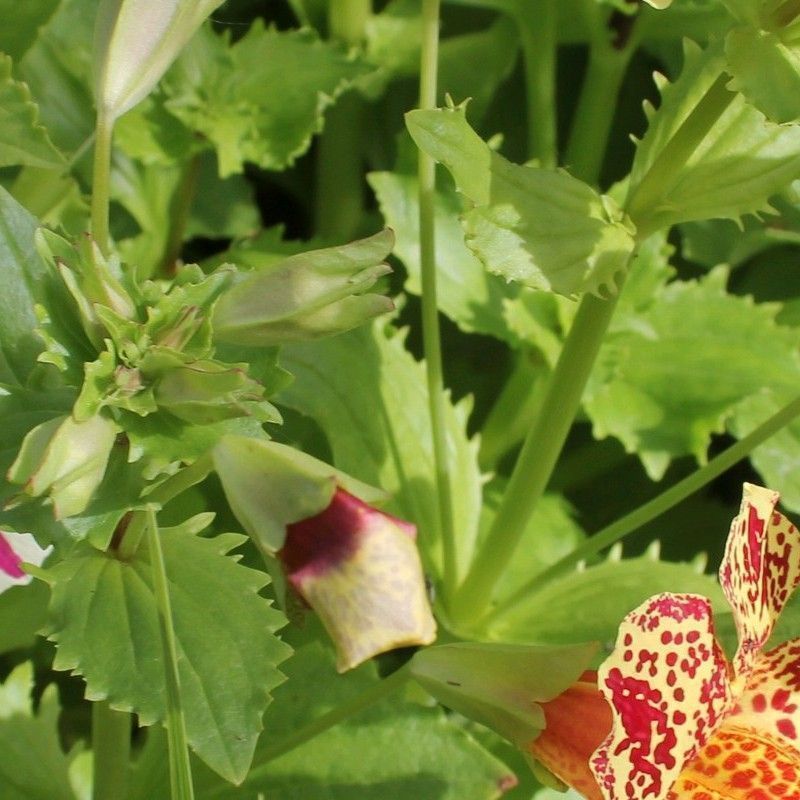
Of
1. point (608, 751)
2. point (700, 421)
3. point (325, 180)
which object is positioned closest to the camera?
point (608, 751)

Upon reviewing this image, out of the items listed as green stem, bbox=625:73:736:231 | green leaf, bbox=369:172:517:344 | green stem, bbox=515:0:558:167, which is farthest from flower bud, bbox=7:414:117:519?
green stem, bbox=515:0:558:167

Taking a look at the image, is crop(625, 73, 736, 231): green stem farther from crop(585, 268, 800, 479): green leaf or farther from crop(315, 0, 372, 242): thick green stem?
crop(315, 0, 372, 242): thick green stem

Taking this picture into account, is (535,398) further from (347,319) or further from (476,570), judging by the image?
(347,319)

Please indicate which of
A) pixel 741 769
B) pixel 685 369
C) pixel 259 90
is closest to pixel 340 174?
pixel 259 90

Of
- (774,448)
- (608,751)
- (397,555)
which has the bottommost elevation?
(774,448)

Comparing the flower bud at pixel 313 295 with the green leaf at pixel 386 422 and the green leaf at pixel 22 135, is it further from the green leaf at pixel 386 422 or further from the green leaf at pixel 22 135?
the green leaf at pixel 386 422

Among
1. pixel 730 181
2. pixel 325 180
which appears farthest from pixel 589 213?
pixel 325 180

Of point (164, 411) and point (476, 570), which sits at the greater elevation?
point (164, 411)

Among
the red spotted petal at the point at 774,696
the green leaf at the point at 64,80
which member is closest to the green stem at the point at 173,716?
the red spotted petal at the point at 774,696
